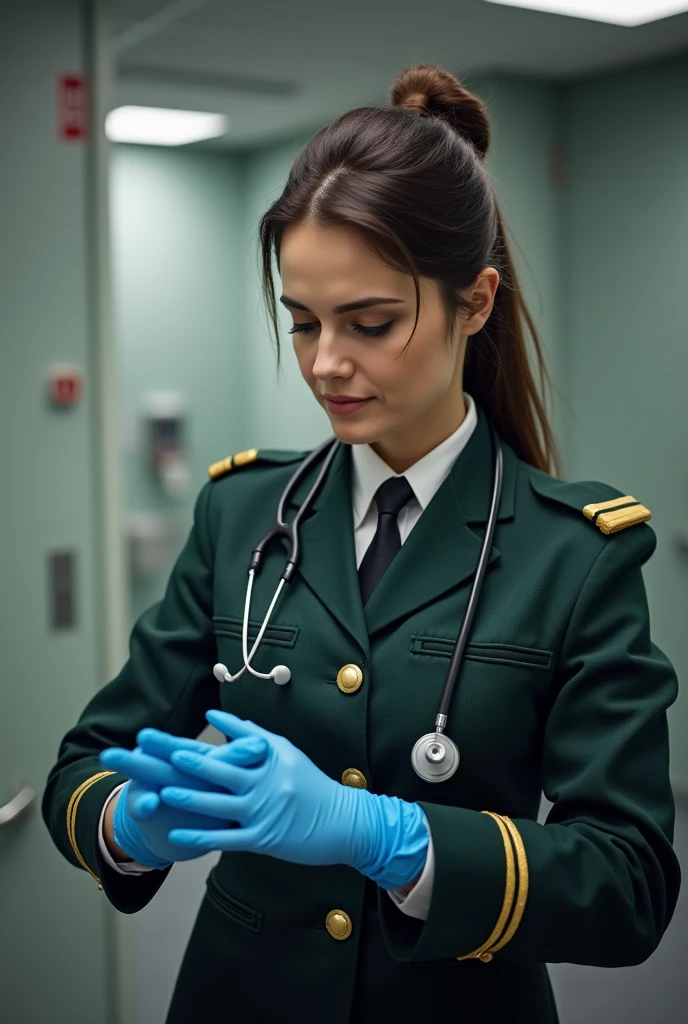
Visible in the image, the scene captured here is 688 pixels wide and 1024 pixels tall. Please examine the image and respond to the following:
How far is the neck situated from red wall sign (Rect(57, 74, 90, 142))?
3.78 ft

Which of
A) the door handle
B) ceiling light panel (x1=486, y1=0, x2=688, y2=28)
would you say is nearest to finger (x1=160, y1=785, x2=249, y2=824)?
the door handle

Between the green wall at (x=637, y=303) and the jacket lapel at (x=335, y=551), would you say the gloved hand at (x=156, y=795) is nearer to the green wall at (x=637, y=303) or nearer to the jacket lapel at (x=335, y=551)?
the jacket lapel at (x=335, y=551)

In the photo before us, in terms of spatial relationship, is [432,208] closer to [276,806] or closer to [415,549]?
[415,549]

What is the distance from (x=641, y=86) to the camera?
314 centimetres

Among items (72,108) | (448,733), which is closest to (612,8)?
(72,108)

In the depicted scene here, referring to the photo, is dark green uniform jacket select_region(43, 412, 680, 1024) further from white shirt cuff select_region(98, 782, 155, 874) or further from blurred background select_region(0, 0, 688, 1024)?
blurred background select_region(0, 0, 688, 1024)

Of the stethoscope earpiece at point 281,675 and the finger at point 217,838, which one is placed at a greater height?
the stethoscope earpiece at point 281,675

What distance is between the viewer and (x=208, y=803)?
0.89 metres

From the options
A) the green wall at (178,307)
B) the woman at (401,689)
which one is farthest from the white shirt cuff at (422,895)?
the green wall at (178,307)

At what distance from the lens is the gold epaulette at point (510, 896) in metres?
0.92

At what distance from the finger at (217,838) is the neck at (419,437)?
453 mm

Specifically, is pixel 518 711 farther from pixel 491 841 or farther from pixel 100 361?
pixel 100 361

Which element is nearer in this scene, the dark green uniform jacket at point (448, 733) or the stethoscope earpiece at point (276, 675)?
the dark green uniform jacket at point (448, 733)

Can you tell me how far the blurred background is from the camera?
6.52ft
